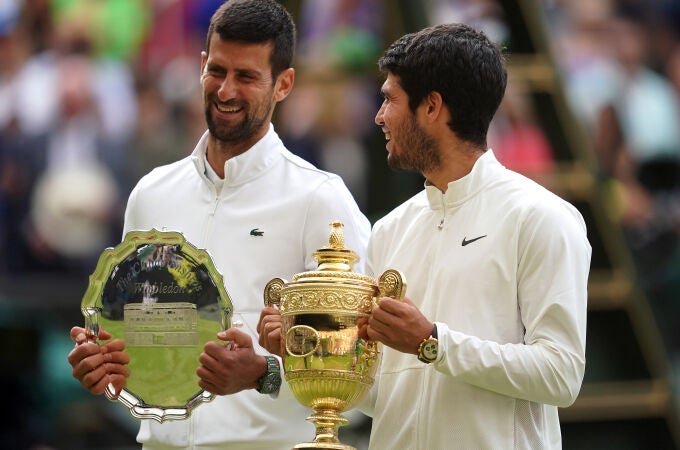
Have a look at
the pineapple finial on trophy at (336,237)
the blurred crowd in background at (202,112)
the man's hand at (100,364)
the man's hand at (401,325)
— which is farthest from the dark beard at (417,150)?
the blurred crowd in background at (202,112)

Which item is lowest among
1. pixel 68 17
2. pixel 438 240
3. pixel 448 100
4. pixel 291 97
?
pixel 438 240

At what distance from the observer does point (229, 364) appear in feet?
13.2

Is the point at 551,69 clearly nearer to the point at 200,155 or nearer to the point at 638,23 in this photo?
the point at 200,155

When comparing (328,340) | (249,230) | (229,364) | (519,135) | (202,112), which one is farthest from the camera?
(202,112)

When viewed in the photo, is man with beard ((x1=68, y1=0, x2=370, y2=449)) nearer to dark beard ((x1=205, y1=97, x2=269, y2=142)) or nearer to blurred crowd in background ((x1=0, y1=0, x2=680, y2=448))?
dark beard ((x1=205, y1=97, x2=269, y2=142))

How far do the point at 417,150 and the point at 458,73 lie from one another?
0.22 m

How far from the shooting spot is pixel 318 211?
4.54 metres

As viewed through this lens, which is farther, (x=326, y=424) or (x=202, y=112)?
(x=202, y=112)

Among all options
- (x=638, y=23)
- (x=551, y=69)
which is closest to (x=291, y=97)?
(x=551, y=69)

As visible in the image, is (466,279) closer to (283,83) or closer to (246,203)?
(246,203)

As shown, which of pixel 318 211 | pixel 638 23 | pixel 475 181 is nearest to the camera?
pixel 475 181

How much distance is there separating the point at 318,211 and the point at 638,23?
8.64 metres

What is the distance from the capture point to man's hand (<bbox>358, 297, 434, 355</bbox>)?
12.4 ft

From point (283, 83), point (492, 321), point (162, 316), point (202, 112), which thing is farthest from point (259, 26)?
point (202, 112)
